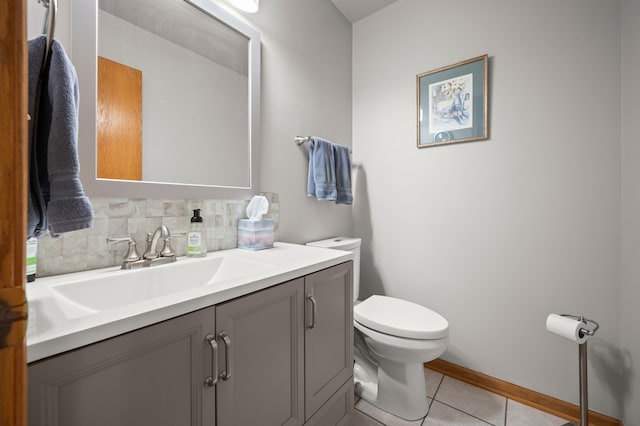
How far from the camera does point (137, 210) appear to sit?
0.99m

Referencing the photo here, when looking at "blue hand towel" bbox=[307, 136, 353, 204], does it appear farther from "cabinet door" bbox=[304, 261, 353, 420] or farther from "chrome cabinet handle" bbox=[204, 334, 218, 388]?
"chrome cabinet handle" bbox=[204, 334, 218, 388]

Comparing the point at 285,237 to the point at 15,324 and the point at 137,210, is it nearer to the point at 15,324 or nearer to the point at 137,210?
the point at 137,210

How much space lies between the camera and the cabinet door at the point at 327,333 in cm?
95

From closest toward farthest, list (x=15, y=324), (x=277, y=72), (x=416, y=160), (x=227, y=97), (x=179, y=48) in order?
(x=15, y=324) < (x=179, y=48) < (x=227, y=97) < (x=277, y=72) < (x=416, y=160)

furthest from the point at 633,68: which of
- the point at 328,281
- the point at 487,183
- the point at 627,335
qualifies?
the point at 328,281

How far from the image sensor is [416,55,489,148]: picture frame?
61.1 inches

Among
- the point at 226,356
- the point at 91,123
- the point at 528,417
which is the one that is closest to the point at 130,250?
the point at 91,123

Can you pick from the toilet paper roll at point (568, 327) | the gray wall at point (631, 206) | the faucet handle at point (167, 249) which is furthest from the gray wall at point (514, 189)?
the faucet handle at point (167, 249)

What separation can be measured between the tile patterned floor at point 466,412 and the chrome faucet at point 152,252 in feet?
3.85

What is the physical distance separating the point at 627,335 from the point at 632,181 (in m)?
0.67

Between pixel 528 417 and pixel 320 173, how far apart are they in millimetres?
1633

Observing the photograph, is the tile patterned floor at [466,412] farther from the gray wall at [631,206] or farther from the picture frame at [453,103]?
the picture frame at [453,103]

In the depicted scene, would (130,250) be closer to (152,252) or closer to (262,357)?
(152,252)

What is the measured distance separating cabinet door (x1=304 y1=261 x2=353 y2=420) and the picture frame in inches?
41.8
